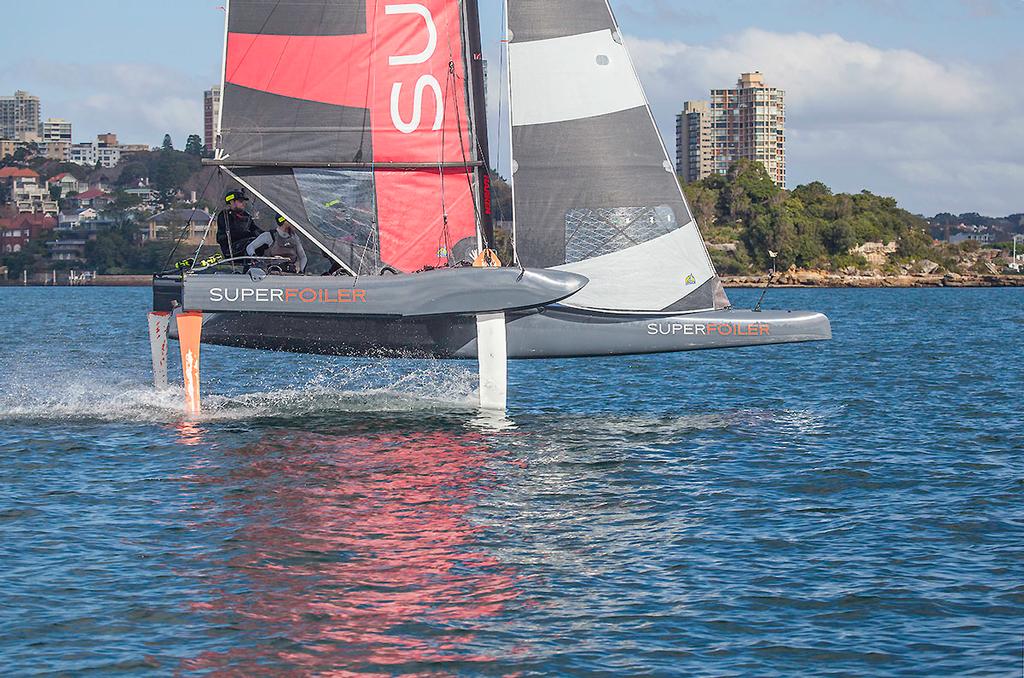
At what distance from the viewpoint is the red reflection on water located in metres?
8.64

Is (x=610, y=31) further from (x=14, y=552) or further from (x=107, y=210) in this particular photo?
(x=107, y=210)

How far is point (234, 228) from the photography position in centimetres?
1761

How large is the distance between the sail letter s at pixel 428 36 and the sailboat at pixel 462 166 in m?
0.02

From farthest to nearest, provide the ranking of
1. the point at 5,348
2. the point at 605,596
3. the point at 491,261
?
the point at 5,348
the point at 491,261
the point at 605,596

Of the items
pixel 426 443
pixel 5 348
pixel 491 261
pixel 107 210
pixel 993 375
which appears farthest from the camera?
pixel 107 210

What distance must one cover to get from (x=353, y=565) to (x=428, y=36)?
30.9ft

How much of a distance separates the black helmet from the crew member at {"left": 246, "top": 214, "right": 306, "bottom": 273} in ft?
1.91

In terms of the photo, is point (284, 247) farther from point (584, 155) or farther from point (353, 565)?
point (353, 565)

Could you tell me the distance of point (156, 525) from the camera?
1184cm

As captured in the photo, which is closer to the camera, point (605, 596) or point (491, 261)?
point (605, 596)

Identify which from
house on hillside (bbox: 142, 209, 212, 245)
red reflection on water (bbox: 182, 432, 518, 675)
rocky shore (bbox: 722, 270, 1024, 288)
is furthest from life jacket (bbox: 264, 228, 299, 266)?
house on hillside (bbox: 142, 209, 212, 245)

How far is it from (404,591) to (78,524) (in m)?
3.80

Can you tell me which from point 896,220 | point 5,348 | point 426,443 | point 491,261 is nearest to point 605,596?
point 426,443

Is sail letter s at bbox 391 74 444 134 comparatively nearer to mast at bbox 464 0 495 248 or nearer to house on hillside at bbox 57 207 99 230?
mast at bbox 464 0 495 248
